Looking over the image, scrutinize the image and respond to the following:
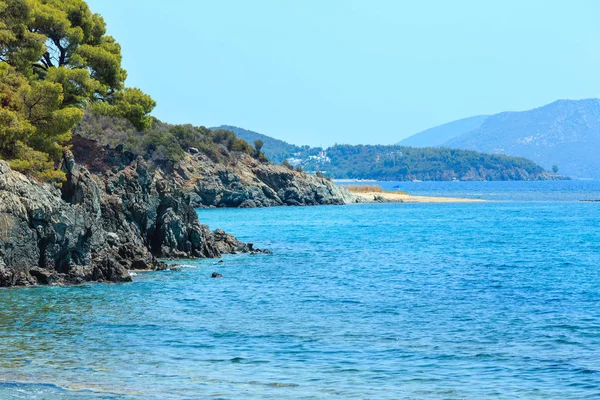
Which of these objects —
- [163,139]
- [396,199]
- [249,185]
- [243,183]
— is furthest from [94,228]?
[396,199]

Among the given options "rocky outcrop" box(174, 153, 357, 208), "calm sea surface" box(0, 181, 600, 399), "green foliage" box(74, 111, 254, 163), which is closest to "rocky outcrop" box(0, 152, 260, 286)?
"calm sea surface" box(0, 181, 600, 399)

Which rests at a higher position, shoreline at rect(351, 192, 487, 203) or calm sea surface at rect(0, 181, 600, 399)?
shoreline at rect(351, 192, 487, 203)

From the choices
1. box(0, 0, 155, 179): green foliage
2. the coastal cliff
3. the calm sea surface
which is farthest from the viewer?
the coastal cliff

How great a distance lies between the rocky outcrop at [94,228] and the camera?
35375mm

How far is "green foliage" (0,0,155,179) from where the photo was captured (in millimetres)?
42491

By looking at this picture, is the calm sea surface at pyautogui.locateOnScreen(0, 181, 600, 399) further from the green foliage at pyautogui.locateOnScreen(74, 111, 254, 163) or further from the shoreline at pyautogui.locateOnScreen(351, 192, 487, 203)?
the shoreline at pyautogui.locateOnScreen(351, 192, 487, 203)

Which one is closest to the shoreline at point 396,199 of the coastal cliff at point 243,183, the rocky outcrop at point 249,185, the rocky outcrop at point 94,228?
the coastal cliff at point 243,183

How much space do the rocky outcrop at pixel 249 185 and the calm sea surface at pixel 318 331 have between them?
72487mm

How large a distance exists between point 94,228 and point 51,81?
15.0m

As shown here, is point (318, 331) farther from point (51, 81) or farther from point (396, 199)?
point (396, 199)

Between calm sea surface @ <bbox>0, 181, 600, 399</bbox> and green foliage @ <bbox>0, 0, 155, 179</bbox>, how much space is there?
10.5 m

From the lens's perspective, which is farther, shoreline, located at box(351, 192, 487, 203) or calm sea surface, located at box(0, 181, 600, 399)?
shoreline, located at box(351, 192, 487, 203)

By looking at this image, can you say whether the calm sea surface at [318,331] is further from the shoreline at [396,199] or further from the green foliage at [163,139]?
the shoreline at [396,199]

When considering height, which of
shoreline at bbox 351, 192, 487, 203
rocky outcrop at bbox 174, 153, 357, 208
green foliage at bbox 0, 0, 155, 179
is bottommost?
shoreline at bbox 351, 192, 487, 203
